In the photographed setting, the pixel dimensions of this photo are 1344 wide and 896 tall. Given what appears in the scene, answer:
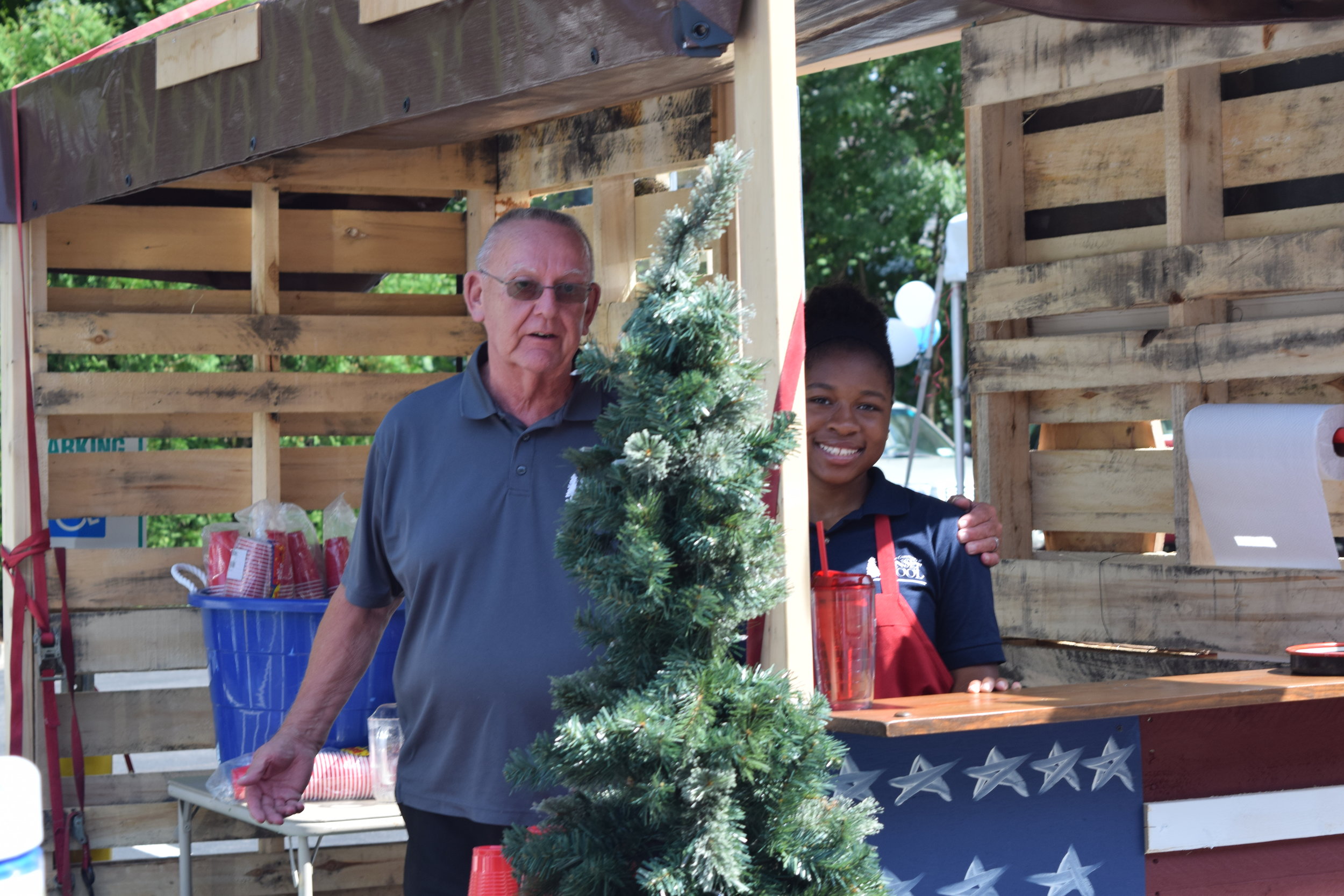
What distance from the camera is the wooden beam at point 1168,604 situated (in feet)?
11.2

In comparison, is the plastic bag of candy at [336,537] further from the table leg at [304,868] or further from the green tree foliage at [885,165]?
the green tree foliage at [885,165]

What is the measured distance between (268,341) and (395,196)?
767mm

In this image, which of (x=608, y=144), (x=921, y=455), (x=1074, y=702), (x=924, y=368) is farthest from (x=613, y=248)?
(x=921, y=455)

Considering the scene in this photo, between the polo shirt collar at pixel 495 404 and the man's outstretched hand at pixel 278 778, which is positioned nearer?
the polo shirt collar at pixel 495 404

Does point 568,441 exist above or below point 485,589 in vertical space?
above

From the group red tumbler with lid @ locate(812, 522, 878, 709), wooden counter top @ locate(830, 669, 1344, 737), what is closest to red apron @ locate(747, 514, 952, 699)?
wooden counter top @ locate(830, 669, 1344, 737)

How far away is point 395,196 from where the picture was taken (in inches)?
206

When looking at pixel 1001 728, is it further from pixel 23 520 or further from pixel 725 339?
pixel 23 520

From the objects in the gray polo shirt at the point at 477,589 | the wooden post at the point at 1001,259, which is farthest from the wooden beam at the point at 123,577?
the wooden post at the point at 1001,259

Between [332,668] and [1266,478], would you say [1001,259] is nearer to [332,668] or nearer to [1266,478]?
[1266,478]

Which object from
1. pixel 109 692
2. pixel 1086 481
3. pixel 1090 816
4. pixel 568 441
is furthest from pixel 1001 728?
pixel 109 692

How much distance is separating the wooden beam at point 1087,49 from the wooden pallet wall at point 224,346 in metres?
1.01

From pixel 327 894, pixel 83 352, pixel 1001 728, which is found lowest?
pixel 327 894

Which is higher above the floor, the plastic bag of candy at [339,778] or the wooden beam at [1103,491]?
the wooden beam at [1103,491]
